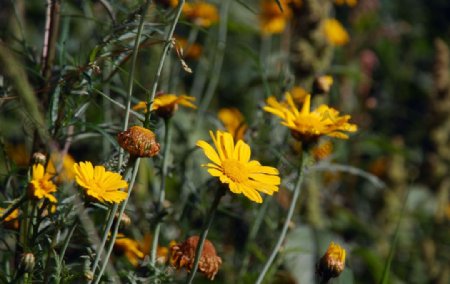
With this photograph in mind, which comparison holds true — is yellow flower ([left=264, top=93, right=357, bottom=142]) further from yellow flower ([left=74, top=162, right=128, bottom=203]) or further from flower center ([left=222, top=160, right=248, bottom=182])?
yellow flower ([left=74, top=162, right=128, bottom=203])

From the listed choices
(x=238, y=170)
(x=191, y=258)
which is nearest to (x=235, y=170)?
(x=238, y=170)

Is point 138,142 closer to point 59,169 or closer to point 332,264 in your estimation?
point 59,169

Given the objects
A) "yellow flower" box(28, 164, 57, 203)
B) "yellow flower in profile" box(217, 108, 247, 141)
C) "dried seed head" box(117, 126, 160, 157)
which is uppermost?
"dried seed head" box(117, 126, 160, 157)

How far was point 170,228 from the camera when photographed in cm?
196

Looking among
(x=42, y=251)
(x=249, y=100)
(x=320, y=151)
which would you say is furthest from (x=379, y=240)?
(x=42, y=251)

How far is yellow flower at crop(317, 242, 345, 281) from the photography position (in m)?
1.15

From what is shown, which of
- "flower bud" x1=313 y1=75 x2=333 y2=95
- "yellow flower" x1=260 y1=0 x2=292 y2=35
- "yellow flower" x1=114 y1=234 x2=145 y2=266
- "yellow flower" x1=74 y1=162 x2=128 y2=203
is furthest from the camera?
"yellow flower" x1=260 y1=0 x2=292 y2=35

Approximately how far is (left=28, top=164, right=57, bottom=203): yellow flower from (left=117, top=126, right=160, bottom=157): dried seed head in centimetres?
11

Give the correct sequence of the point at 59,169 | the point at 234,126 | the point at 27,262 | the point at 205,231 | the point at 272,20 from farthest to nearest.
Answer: the point at 272,20 < the point at 234,126 < the point at 59,169 < the point at 205,231 < the point at 27,262

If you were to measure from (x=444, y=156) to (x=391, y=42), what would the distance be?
2.87ft

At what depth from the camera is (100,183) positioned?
3.28ft

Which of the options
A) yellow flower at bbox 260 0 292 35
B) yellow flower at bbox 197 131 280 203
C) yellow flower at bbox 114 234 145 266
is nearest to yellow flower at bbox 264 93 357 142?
yellow flower at bbox 197 131 280 203

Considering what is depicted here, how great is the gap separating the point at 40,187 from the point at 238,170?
0.96ft

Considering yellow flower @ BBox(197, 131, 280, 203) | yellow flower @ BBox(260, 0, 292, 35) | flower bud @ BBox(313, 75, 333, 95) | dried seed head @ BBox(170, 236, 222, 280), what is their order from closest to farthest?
yellow flower @ BBox(197, 131, 280, 203)
dried seed head @ BBox(170, 236, 222, 280)
flower bud @ BBox(313, 75, 333, 95)
yellow flower @ BBox(260, 0, 292, 35)
